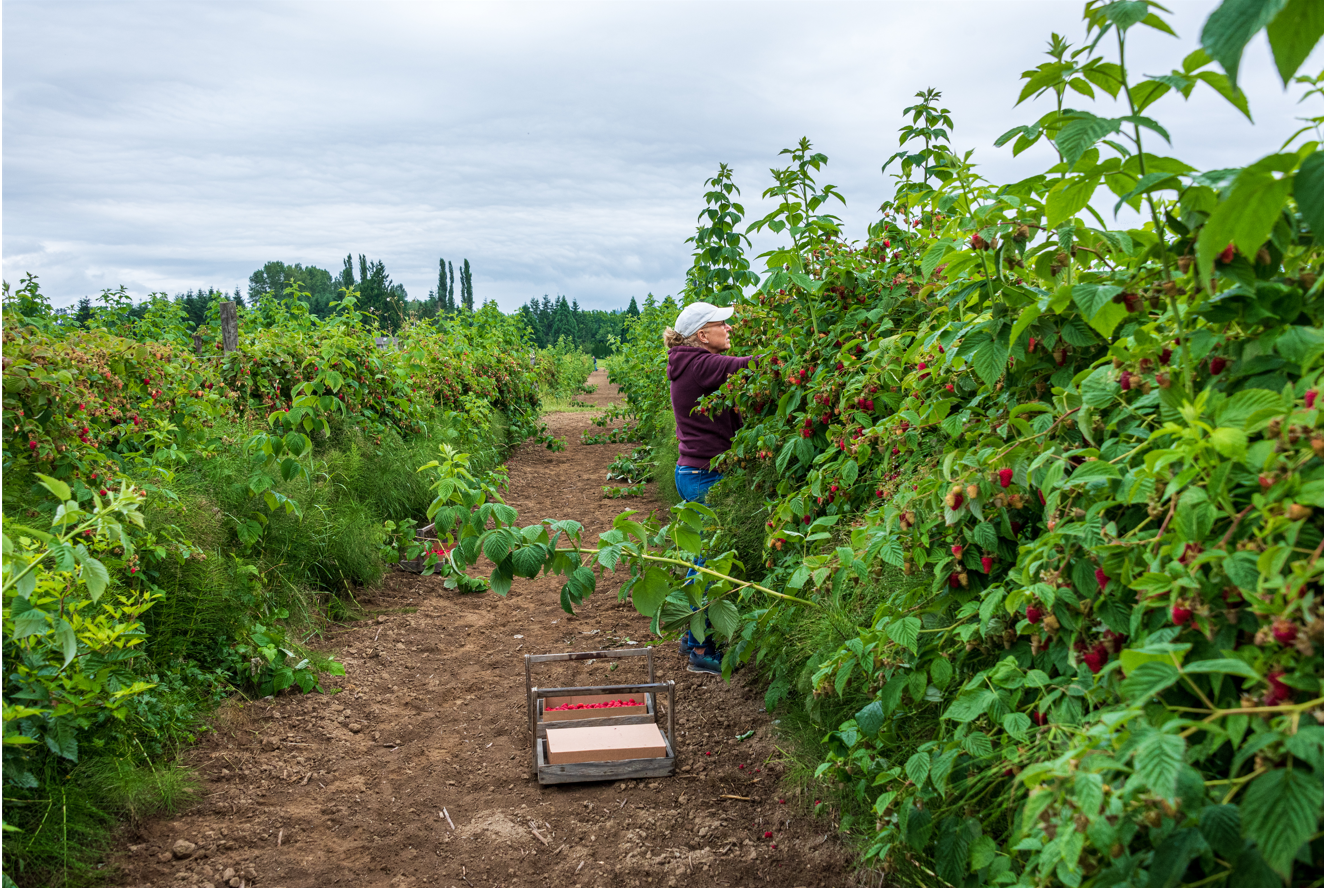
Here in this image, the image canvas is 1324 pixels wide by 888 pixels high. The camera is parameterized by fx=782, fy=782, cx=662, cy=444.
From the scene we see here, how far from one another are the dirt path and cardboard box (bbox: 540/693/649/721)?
6.6 inches

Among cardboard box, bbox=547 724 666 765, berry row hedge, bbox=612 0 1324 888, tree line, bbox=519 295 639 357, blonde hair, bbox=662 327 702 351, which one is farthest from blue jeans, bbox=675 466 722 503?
tree line, bbox=519 295 639 357

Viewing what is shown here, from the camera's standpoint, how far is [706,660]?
407 centimetres

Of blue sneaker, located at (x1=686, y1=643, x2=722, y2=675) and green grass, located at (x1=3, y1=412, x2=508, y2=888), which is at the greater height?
green grass, located at (x1=3, y1=412, x2=508, y2=888)

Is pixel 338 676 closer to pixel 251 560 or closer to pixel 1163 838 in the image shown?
pixel 251 560

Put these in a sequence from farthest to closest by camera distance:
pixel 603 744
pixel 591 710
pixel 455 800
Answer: pixel 591 710
pixel 603 744
pixel 455 800

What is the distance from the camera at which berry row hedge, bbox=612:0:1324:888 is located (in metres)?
0.98

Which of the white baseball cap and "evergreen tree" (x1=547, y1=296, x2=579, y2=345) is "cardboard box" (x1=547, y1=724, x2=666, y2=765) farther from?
"evergreen tree" (x1=547, y1=296, x2=579, y2=345)

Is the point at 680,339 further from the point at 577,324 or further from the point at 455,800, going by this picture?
the point at 577,324

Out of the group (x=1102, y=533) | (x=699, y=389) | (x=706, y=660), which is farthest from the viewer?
(x=699, y=389)

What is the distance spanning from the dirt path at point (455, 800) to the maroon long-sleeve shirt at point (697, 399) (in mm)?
1179

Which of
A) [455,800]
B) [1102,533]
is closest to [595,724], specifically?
[455,800]

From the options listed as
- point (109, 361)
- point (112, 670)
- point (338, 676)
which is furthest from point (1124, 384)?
point (109, 361)

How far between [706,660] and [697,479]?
104 centimetres

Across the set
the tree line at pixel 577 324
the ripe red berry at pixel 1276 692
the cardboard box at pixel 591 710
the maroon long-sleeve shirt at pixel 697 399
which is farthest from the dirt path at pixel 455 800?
the tree line at pixel 577 324
